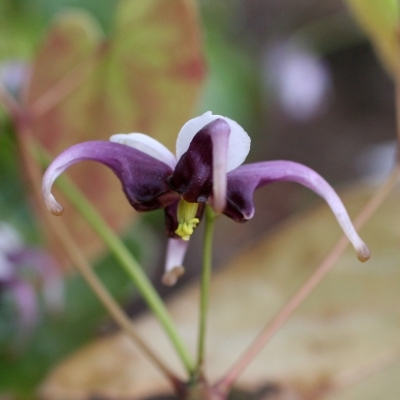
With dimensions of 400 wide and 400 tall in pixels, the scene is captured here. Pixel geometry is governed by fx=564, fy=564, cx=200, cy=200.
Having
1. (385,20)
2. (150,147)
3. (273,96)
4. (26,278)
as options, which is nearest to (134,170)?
(150,147)

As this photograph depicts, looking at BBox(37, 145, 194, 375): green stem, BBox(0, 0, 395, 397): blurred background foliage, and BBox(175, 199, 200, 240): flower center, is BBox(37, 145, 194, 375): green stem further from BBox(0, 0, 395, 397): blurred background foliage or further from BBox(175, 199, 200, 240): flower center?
BBox(0, 0, 395, 397): blurred background foliage

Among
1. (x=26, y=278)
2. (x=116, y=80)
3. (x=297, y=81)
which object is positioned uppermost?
(x=116, y=80)

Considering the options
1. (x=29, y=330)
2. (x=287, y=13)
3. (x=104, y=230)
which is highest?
(x=104, y=230)

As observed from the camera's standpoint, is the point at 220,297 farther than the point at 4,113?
Yes

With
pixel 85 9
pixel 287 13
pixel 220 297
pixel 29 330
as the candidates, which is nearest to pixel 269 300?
pixel 220 297

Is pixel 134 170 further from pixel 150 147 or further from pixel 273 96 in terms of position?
pixel 273 96

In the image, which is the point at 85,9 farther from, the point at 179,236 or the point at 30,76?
the point at 179,236

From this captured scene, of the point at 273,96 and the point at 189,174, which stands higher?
the point at 189,174
